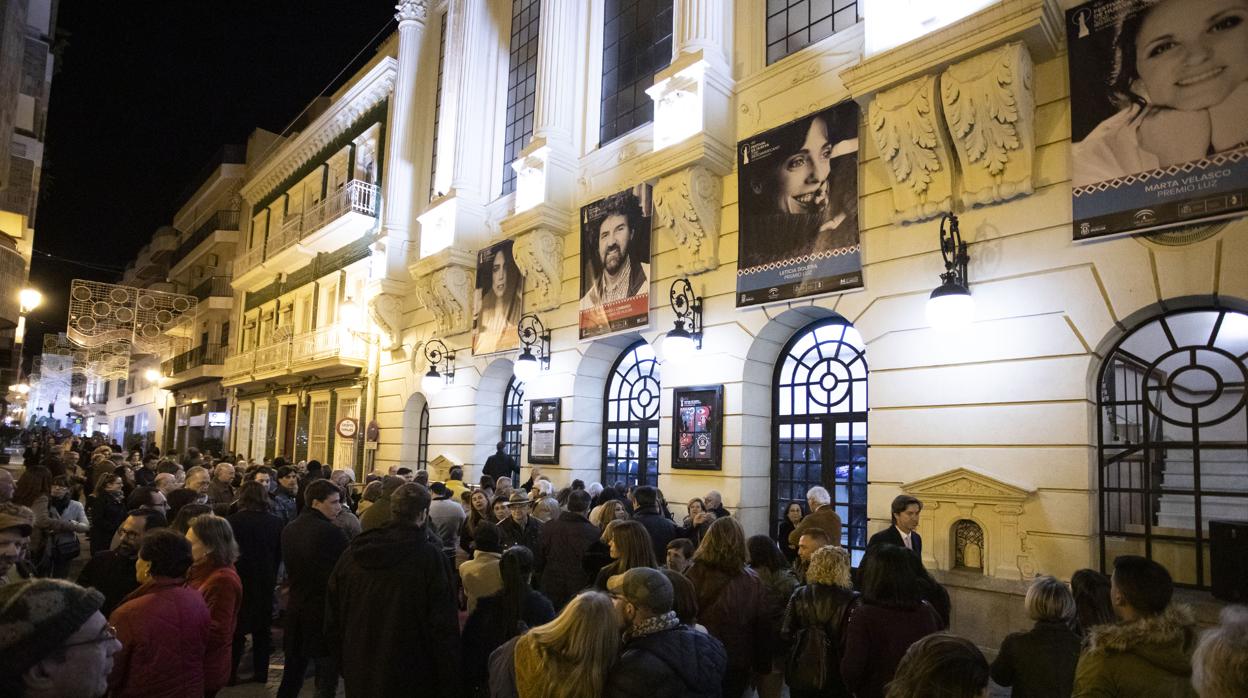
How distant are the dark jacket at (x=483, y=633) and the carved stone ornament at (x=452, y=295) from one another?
470 inches

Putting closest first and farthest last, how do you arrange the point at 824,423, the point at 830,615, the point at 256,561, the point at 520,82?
the point at 830,615, the point at 256,561, the point at 824,423, the point at 520,82

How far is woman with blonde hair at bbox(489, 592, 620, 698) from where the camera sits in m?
2.86

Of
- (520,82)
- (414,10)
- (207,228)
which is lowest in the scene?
(520,82)

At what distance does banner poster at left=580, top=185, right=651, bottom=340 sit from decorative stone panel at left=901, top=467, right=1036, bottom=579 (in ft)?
17.4

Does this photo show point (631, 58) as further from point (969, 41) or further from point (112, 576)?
point (112, 576)

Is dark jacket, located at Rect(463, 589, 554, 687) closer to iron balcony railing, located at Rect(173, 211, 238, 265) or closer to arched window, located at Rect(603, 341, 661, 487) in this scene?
arched window, located at Rect(603, 341, 661, 487)

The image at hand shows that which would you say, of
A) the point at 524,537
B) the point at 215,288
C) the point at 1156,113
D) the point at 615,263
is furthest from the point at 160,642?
the point at 215,288

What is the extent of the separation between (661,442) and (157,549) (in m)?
8.43


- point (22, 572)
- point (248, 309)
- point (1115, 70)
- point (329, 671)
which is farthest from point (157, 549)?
point (248, 309)

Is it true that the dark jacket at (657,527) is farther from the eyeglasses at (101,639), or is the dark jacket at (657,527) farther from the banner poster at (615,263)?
the banner poster at (615,263)

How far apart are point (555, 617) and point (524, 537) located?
7.58 ft

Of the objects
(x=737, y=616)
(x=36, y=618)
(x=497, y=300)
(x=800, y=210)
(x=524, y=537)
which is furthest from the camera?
(x=497, y=300)

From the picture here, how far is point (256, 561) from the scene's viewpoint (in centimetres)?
610

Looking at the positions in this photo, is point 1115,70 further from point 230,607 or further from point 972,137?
point 230,607
